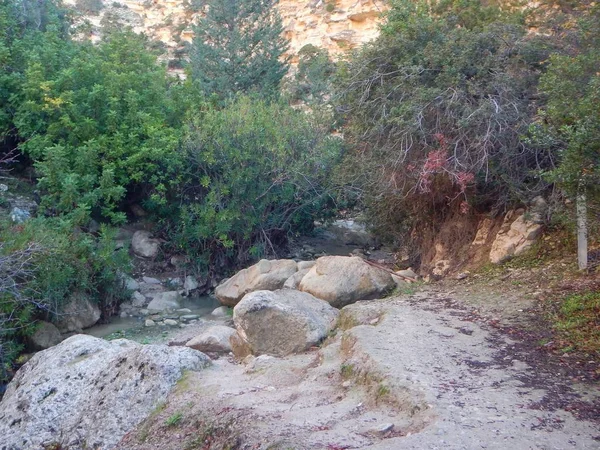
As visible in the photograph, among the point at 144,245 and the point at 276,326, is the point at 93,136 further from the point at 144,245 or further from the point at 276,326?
the point at 276,326

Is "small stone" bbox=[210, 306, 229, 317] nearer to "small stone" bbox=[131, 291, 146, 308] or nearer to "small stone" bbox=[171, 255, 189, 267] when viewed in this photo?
"small stone" bbox=[131, 291, 146, 308]

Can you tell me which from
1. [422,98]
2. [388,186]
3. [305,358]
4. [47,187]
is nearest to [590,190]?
[305,358]

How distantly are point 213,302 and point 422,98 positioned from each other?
7.04m

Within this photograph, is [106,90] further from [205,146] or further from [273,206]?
[273,206]

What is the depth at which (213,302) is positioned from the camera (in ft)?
49.5

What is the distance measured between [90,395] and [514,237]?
7.07 meters

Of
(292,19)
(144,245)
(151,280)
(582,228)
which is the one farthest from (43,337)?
(292,19)

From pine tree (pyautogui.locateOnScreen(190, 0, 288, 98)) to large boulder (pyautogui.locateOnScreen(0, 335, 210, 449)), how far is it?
16961 millimetres

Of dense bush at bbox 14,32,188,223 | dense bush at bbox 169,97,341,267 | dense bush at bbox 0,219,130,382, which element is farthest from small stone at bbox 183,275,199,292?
dense bush at bbox 14,32,188,223

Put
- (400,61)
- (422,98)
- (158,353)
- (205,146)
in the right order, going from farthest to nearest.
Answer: (205,146)
(400,61)
(422,98)
(158,353)

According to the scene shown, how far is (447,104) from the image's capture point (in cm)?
1067

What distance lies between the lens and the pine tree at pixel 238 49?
2480 cm

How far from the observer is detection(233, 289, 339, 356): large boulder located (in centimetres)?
877

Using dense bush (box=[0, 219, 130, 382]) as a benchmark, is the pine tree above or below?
above
